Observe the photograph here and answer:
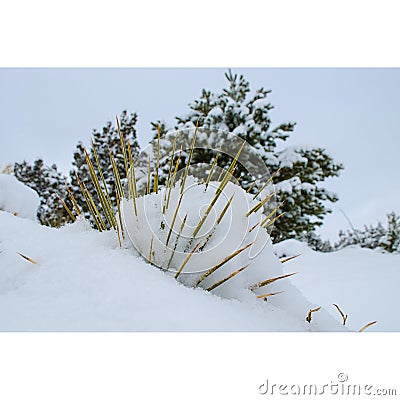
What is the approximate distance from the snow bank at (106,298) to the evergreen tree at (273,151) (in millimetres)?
5607

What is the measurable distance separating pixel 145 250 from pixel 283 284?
0.35 meters

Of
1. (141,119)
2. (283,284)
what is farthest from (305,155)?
(283,284)

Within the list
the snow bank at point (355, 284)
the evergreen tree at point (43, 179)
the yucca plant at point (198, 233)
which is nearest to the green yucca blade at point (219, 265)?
the yucca plant at point (198, 233)

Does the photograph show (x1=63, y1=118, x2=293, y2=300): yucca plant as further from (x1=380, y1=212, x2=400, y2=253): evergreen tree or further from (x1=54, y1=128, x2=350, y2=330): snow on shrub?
(x1=380, y1=212, x2=400, y2=253): evergreen tree

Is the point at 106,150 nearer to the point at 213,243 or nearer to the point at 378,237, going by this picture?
the point at 378,237

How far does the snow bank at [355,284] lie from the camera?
1.17m

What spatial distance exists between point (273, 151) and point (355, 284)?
19.5 feet

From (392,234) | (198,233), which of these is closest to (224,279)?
(198,233)

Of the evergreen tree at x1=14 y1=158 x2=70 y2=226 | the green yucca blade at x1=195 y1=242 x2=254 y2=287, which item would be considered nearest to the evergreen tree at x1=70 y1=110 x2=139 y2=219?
the evergreen tree at x1=14 y1=158 x2=70 y2=226

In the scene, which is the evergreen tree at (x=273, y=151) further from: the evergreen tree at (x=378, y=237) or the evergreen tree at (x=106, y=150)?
the evergreen tree at (x=106, y=150)

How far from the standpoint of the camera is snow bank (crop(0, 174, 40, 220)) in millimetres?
1927

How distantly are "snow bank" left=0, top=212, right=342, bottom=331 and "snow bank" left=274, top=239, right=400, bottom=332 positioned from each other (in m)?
0.57
